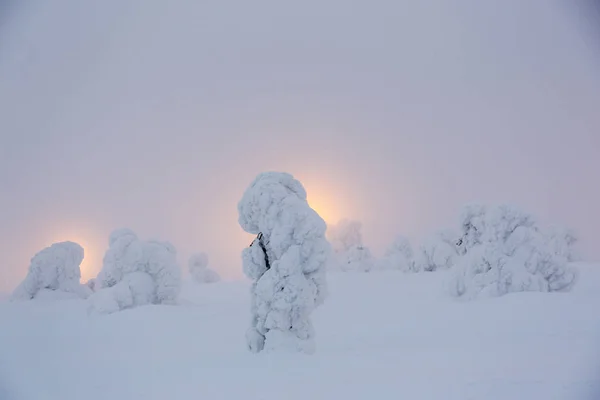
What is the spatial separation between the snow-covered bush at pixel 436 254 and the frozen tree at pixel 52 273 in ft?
39.8

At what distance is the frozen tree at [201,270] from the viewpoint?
22594 mm

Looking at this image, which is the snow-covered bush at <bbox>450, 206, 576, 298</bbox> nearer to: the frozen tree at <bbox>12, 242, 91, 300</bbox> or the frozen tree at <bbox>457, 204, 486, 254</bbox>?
the frozen tree at <bbox>457, 204, 486, 254</bbox>

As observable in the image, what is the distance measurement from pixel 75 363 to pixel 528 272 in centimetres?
901

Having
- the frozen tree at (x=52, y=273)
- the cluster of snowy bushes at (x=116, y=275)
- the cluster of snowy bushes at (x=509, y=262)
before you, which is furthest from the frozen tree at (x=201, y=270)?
the cluster of snowy bushes at (x=509, y=262)

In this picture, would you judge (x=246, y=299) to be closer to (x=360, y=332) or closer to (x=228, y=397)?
(x=360, y=332)

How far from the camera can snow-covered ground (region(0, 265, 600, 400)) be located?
496 cm

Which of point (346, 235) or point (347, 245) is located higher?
point (346, 235)

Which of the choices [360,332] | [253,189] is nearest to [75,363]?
[253,189]

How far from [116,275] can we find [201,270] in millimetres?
9098

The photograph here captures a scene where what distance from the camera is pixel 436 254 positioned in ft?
60.6

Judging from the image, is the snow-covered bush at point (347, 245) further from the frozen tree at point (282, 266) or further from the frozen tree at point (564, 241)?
the frozen tree at point (282, 266)

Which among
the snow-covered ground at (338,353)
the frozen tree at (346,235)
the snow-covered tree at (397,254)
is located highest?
the frozen tree at (346,235)

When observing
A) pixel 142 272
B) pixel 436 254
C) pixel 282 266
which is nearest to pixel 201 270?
pixel 142 272

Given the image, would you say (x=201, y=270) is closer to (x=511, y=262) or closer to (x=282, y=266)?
(x=511, y=262)
